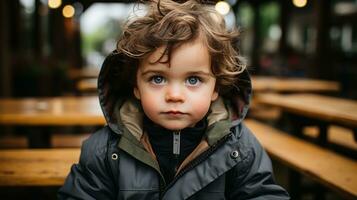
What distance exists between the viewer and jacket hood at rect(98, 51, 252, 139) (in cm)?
172

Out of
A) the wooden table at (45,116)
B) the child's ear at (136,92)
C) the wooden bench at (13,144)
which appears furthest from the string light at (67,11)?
the child's ear at (136,92)

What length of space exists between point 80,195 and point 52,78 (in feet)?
26.4

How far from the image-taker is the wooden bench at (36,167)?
2186mm

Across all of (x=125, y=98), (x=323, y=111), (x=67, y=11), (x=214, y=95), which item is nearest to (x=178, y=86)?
(x=214, y=95)

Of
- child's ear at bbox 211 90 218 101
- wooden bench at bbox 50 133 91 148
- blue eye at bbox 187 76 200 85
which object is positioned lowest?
wooden bench at bbox 50 133 91 148

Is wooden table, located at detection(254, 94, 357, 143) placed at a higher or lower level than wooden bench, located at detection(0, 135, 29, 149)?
higher

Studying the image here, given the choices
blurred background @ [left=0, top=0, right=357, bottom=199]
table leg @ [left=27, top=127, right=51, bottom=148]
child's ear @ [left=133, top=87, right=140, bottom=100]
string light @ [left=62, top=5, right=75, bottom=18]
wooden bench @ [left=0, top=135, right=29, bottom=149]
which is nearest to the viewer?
child's ear @ [left=133, top=87, right=140, bottom=100]

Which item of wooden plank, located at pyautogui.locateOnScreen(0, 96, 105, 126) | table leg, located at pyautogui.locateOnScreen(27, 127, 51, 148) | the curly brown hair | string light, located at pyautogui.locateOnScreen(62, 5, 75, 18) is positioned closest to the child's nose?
the curly brown hair

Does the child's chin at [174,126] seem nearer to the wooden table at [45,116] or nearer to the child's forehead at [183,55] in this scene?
the child's forehead at [183,55]

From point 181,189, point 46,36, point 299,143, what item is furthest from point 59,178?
point 46,36

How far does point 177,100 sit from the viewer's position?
1.49 m

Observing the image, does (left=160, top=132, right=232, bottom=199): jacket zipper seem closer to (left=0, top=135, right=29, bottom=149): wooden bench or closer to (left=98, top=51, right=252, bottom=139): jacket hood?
(left=98, top=51, right=252, bottom=139): jacket hood

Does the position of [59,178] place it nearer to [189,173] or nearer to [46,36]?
[189,173]

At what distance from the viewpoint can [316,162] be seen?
2.70 metres
